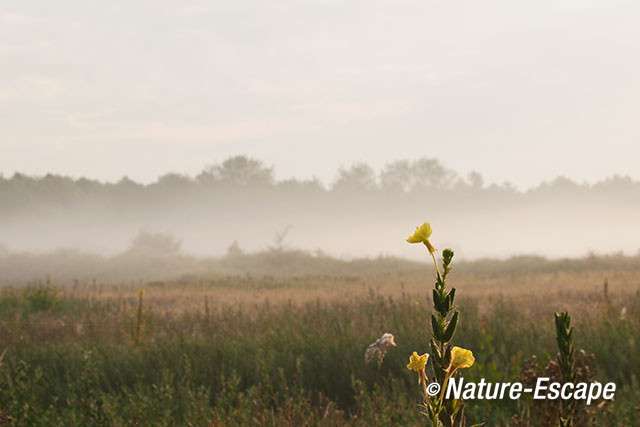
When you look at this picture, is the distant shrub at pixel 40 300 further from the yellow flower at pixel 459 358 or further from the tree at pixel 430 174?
the tree at pixel 430 174

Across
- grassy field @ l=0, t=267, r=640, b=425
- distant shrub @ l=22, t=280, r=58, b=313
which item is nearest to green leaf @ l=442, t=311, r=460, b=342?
grassy field @ l=0, t=267, r=640, b=425

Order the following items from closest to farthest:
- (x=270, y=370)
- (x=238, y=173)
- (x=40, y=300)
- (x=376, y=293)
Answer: (x=270, y=370) < (x=40, y=300) < (x=376, y=293) < (x=238, y=173)

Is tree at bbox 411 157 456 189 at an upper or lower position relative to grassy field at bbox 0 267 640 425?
upper

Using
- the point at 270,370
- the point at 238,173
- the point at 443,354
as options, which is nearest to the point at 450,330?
the point at 443,354

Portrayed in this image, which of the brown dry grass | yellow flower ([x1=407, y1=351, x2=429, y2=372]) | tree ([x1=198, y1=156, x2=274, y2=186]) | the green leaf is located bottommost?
the brown dry grass

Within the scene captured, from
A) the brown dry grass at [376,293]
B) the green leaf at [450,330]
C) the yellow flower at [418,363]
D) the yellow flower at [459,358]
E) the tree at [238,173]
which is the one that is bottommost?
the brown dry grass at [376,293]

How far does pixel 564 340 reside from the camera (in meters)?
0.96

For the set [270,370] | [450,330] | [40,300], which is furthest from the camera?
[40,300]

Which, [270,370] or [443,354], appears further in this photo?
[270,370]

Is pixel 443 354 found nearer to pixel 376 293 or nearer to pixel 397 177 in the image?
pixel 376 293

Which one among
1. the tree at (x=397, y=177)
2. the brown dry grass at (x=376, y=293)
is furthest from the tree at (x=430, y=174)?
the brown dry grass at (x=376, y=293)

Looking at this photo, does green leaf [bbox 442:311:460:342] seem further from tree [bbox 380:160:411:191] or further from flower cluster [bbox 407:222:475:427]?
tree [bbox 380:160:411:191]

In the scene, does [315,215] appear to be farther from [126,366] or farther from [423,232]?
[423,232]

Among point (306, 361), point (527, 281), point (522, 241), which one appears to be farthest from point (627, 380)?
point (522, 241)
